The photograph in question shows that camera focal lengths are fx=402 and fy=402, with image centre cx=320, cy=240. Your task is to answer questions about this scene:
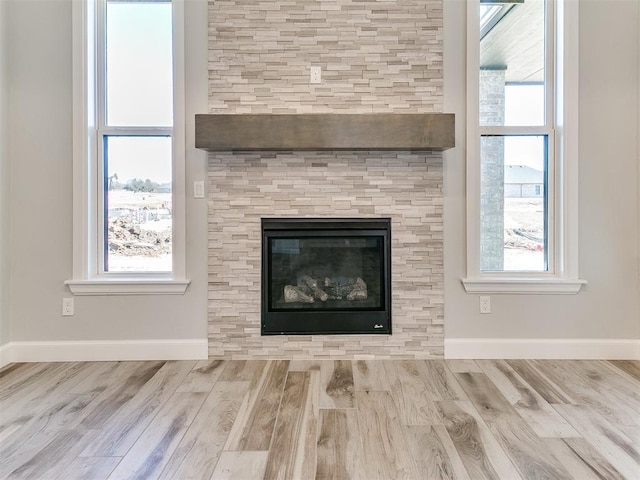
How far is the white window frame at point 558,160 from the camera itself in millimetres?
2650

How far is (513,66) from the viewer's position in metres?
2.76

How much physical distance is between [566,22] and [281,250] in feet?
7.92

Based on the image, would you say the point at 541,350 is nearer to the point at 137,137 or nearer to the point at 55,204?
the point at 137,137

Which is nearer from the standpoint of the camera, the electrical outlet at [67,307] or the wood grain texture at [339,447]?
the wood grain texture at [339,447]

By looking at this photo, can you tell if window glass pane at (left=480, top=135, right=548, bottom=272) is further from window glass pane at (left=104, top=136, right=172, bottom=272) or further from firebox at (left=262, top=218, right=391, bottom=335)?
window glass pane at (left=104, top=136, right=172, bottom=272)

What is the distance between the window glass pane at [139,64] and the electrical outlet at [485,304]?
7.98 feet

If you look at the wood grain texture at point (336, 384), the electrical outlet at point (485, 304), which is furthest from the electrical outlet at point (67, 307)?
the electrical outlet at point (485, 304)

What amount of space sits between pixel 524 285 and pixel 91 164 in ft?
9.86

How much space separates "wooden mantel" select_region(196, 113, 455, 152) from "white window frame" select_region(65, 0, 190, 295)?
0.36 meters

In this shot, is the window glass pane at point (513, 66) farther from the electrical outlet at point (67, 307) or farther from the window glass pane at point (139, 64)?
the electrical outlet at point (67, 307)

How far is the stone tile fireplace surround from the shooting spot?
2.67 metres

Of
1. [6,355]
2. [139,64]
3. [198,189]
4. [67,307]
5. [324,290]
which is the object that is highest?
[139,64]

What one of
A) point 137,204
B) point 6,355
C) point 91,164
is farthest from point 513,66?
point 6,355

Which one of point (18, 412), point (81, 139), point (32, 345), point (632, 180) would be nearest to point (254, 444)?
point (18, 412)
